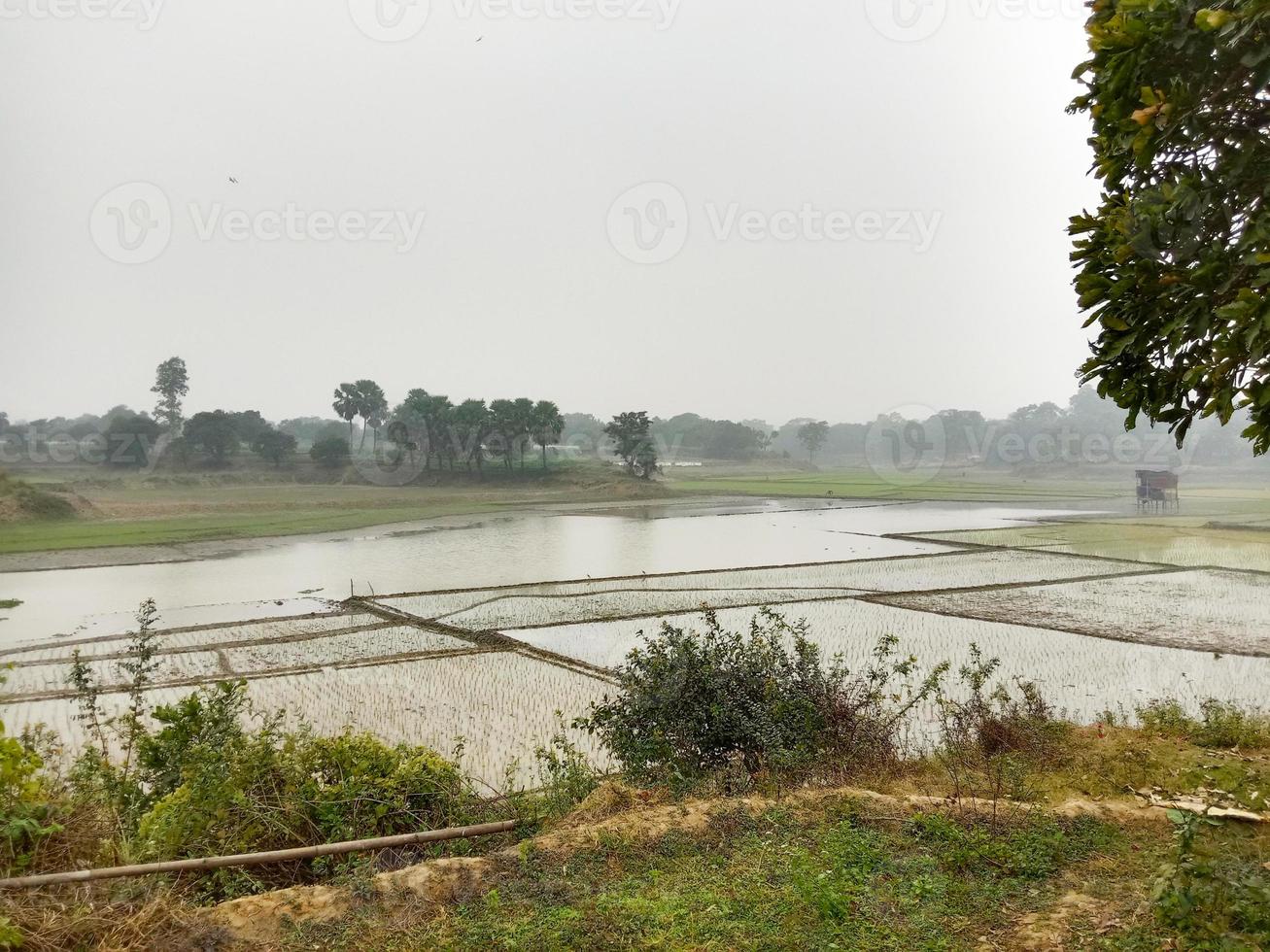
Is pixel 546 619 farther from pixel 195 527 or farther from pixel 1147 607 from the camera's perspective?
pixel 195 527

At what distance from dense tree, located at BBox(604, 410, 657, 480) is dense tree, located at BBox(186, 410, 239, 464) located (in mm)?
24638

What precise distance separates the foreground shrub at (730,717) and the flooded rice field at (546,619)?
1.63 metres

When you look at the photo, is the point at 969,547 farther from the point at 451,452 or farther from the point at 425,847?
the point at 451,452

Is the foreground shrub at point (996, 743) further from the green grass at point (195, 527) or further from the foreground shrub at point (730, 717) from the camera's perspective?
the green grass at point (195, 527)

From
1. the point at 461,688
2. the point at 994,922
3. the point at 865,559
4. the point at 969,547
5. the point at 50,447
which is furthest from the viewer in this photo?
Result: the point at 50,447

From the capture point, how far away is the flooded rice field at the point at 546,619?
33.3ft

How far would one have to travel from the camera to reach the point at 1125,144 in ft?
10.8

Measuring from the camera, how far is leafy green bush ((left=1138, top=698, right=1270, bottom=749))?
7074 mm

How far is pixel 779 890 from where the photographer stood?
4.08 metres

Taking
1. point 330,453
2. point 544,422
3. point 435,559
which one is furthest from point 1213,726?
point 330,453

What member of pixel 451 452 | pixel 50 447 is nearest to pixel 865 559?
pixel 451 452

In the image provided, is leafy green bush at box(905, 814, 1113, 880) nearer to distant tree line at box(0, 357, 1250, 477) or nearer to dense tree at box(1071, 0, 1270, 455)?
dense tree at box(1071, 0, 1270, 455)

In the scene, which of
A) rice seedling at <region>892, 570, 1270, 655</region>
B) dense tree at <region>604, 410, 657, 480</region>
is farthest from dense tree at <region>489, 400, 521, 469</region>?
rice seedling at <region>892, 570, 1270, 655</region>

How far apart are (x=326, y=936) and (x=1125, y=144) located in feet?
15.8
